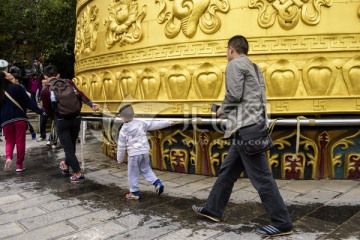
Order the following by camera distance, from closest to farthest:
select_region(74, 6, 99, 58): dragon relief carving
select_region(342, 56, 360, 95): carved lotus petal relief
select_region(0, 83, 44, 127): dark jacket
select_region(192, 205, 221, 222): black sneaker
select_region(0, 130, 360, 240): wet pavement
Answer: select_region(0, 130, 360, 240): wet pavement
select_region(192, 205, 221, 222): black sneaker
select_region(342, 56, 360, 95): carved lotus petal relief
select_region(0, 83, 44, 127): dark jacket
select_region(74, 6, 99, 58): dragon relief carving

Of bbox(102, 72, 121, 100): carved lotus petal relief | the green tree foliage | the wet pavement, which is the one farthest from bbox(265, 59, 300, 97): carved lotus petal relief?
the green tree foliage

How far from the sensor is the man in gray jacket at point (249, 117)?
3139mm

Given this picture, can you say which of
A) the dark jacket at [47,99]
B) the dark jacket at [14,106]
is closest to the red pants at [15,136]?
the dark jacket at [14,106]

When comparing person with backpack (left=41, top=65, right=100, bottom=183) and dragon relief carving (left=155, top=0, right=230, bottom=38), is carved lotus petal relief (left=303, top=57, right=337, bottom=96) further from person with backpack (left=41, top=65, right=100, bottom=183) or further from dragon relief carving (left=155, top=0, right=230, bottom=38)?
person with backpack (left=41, top=65, right=100, bottom=183)

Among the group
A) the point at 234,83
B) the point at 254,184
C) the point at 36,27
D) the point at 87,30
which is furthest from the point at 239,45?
the point at 36,27

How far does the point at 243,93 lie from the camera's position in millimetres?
3248

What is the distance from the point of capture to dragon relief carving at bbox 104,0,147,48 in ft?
18.5

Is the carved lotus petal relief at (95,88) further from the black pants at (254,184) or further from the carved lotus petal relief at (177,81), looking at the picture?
the black pants at (254,184)

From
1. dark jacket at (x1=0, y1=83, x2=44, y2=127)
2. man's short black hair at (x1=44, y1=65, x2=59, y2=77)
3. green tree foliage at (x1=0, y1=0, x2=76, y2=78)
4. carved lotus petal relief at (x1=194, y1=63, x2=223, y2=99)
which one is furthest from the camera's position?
green tree foliage at (x1=0, y1=0, x2=76, y2=78)

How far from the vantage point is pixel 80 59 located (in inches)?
294

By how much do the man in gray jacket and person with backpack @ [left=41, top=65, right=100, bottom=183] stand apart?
8.80 ft

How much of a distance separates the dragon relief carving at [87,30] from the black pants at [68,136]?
6.32ft

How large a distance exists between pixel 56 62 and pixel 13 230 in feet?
57.2

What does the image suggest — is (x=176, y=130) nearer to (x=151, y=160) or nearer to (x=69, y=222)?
(x=151, y=160)
